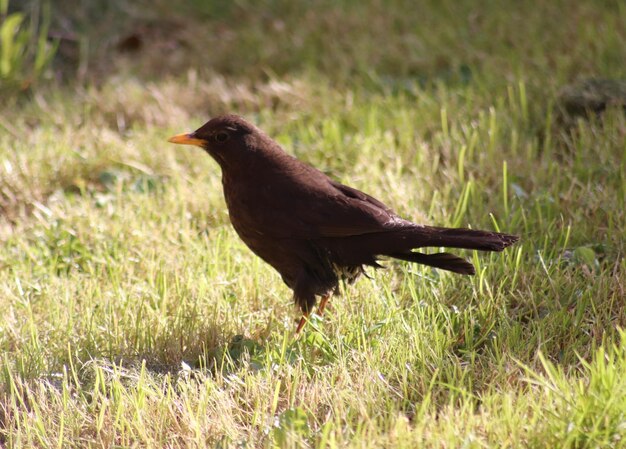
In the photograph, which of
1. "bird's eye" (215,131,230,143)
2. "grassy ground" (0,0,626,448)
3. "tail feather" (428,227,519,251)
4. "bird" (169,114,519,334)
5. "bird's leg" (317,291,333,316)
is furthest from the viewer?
"bird's eye" (215,131,230,143)

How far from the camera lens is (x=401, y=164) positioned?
4.93 metres

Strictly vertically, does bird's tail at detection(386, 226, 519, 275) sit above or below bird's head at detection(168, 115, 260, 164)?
below

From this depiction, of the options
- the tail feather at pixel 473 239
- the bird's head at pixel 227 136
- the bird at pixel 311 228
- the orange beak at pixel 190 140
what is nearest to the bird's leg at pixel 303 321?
the bird at pixel 311 228

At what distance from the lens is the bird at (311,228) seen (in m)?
3.54

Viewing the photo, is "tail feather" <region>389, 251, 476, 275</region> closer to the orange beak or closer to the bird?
the bird

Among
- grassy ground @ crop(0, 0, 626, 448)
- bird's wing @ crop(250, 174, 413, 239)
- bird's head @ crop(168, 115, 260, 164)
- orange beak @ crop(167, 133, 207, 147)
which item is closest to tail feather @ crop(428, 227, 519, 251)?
bird's wing @ crop(250, 174, 413, 239)

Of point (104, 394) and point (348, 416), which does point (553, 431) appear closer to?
point (348, 416)

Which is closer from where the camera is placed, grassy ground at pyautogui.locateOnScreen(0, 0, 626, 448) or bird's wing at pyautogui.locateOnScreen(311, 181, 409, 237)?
grassy ground at pyautogui.locateOnScreen(0, 0, 626, 448)

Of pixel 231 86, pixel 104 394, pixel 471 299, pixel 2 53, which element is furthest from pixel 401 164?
pixel 2 53

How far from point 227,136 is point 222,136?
3 cm

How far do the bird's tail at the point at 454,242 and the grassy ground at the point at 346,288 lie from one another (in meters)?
0.22

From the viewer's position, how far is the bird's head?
12.8ft

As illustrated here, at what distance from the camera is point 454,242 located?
3.36m

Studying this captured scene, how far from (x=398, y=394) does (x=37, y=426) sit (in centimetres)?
129
